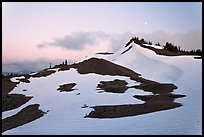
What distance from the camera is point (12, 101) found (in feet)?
125

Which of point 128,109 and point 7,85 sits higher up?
point 128,109

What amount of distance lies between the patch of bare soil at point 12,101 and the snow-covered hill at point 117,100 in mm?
1382

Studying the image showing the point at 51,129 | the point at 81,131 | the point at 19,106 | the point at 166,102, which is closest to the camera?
the point at 81,131

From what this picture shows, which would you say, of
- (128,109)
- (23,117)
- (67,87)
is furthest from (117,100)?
(67,87)

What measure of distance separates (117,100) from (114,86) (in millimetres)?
8048

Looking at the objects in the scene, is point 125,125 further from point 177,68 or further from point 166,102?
point 177,68

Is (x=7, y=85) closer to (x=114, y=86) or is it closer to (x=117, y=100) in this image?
(x=114, y=86)

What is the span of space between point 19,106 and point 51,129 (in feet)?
46.9

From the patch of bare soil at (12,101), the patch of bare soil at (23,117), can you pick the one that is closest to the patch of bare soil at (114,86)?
the patch of bare soil at (23,117)

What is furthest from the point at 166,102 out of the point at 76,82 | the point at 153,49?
the point at 153,49

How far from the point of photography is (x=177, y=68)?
5366cm

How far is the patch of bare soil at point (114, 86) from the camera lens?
121ft

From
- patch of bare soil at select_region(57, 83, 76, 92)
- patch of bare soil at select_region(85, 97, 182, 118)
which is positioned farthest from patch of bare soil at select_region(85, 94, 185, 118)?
patch of bare soil at select_region(57, 83, 76, 92)

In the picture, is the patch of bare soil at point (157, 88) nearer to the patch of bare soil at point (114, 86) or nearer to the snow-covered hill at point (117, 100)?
the snow-covered hill at point (117, 100)
